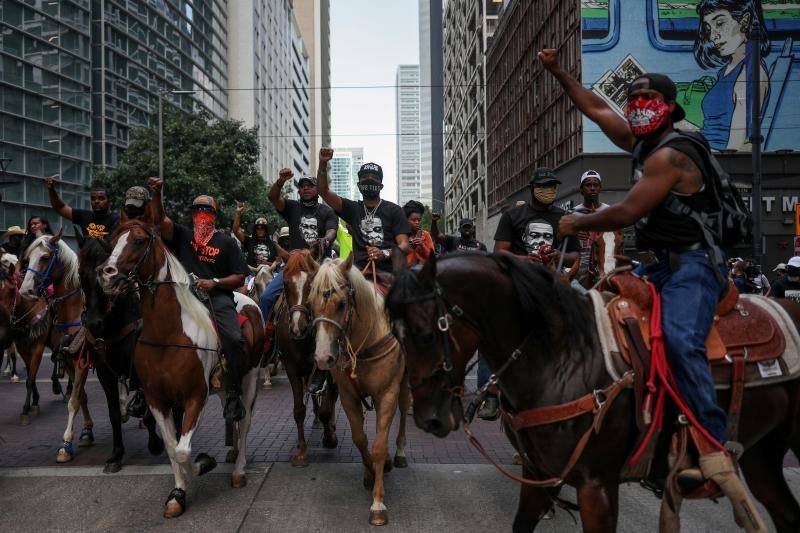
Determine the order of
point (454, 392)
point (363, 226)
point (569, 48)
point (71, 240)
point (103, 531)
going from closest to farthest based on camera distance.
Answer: point (454, 392) → point (103, 531) → point (363, 226) → point (569, 48) → point (71, 240)

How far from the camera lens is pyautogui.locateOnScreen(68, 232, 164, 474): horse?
535 centimetres

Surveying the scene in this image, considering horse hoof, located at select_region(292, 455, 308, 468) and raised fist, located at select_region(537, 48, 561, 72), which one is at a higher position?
raised fist, located at select_region(537, 48, 561, 72)

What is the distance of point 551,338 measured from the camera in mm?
3111

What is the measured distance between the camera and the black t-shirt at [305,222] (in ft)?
24.4

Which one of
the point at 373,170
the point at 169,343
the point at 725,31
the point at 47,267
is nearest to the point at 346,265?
the point at 169,343

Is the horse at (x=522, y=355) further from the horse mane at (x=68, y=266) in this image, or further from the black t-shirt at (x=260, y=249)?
the black t-shirt at (x=260, y=249)

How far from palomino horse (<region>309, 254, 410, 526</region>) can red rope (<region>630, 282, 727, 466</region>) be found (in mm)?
2468

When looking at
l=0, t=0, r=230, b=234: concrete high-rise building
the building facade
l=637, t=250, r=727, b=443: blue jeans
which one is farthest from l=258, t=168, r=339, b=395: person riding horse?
l=0, t=0, r=230, b=234: concrete high-rise building

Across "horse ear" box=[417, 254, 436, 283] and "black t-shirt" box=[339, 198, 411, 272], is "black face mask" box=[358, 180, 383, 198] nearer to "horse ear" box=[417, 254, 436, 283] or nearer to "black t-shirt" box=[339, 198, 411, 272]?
"black t-shirt" box=[339, 198, 411, 272]

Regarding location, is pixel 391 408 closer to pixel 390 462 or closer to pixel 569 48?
pixel 390 462

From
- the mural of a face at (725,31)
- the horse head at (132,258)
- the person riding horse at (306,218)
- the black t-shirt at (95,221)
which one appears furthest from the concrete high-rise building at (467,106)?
the horse head at (132,258)

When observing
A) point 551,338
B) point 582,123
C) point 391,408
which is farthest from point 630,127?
point 582,123

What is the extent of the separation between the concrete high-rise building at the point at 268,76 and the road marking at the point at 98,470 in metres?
48.6

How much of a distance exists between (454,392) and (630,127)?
171 cm
